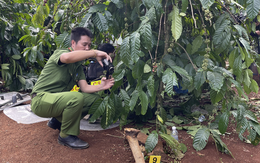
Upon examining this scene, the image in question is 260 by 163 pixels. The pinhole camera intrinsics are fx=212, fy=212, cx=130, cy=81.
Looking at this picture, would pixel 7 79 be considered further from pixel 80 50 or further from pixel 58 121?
pixel 80 50

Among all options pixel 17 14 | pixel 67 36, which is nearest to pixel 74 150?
pixel 67 36

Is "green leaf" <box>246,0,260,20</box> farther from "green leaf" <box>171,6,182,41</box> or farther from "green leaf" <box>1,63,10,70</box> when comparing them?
"green leaf" <box>1,63,10,70</box>

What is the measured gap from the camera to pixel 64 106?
1732 millimetres

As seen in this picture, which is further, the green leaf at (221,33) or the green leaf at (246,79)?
the green leaf at (246,79)

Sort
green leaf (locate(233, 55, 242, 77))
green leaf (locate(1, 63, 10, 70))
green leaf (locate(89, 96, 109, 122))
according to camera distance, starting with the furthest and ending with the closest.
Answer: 1. green leaf (locate(1, 63, 10, 70))
2. green leaf (locate(89, 96, 109, 122))
3. green leaf (locate(233, 55, 242, 77))

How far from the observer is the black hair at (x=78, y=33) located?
5.70 ft

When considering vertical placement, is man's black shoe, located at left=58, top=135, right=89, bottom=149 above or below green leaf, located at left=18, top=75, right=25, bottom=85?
below

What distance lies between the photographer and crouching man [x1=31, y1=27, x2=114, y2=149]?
5.67 feet

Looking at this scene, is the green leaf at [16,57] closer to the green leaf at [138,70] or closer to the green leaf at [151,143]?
the green leaf at [138,70]

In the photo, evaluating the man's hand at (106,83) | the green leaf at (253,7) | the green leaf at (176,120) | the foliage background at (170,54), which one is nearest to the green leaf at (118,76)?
the foliage background at (170,54)

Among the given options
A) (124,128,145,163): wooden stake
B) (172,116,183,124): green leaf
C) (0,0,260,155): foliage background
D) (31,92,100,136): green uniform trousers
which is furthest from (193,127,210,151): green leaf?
(31,92,100,136): green uniform trousers

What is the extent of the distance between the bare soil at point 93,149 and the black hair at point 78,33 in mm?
918

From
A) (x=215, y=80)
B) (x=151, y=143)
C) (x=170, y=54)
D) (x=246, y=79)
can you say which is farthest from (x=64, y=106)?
(x=246, y=79)

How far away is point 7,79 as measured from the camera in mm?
3596
